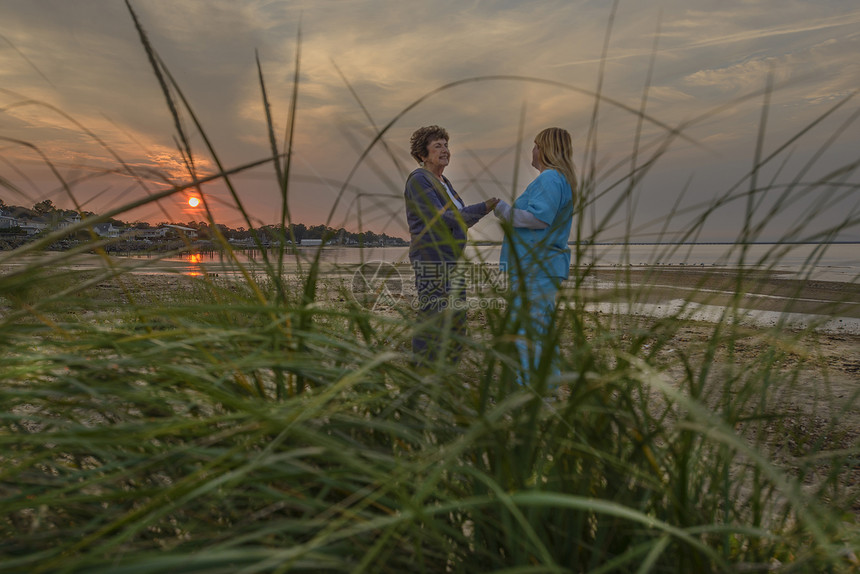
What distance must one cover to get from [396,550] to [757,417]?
806 mm

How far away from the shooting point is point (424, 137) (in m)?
4.92

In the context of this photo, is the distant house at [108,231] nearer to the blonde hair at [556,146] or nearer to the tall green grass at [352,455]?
the tall green grass at [352,455]

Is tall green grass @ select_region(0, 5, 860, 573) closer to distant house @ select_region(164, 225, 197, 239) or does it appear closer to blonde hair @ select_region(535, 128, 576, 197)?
distant house @ select_region(164, 225, 197, 239)

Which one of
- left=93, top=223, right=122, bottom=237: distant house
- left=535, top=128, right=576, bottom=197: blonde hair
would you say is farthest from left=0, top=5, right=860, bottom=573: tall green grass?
left=535, top=128, right=576, bottom=197: blonde hair

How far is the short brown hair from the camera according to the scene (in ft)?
16.0

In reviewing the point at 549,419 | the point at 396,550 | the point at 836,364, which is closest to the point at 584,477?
the point at 549,419

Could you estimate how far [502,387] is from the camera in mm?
969

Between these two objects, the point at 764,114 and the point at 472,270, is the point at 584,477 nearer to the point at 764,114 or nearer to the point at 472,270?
the point at 472,270

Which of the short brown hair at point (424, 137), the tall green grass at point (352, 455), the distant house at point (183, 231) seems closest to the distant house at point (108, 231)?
the distant house at point (183, 231)

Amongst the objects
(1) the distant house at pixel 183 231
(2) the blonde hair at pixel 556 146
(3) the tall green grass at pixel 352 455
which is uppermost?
(2) the blonde hair at pixel 556 146

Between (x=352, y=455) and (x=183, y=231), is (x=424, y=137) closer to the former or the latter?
(x=183, y=231)

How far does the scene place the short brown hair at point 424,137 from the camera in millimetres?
4887

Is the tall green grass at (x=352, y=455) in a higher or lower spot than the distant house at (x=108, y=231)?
lower

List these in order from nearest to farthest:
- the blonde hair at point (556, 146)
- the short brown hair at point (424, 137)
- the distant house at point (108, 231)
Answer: the distant house at point (108, 231) < the blonde hair at point (556, 146) < the short brown hair at point (424, 137)
